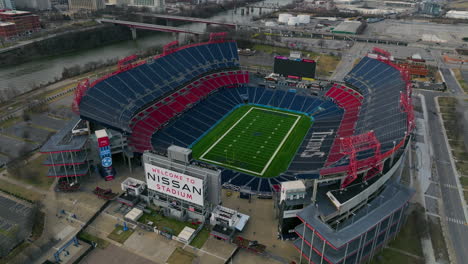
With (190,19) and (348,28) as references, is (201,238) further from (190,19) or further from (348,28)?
(348,28)

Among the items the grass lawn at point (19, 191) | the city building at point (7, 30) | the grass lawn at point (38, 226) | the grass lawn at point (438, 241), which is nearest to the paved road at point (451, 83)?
the grass lawn at point (438, 241)

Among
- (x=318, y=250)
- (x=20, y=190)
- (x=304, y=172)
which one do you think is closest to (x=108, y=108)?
(x=20, y=190)

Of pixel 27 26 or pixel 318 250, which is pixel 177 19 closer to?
pixel 27 26

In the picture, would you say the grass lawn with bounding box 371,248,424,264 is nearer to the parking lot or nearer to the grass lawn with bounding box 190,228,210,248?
the grass lawn with bounding box 190,228,210,248

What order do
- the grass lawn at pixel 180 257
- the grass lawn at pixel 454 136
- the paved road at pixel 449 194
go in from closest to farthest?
the grass lawn at pixel 180 257, the paved road at pixel 449 194, the grass lawn at pixel 454 136

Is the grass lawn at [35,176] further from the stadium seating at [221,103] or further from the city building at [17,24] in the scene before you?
the city building at [17,24]

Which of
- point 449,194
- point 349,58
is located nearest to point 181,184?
point 449,194

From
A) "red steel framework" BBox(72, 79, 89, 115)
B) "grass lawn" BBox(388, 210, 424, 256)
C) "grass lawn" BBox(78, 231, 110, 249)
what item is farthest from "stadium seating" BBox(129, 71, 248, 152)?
"grass lawn" BBox(388, 210, 424, 256)
